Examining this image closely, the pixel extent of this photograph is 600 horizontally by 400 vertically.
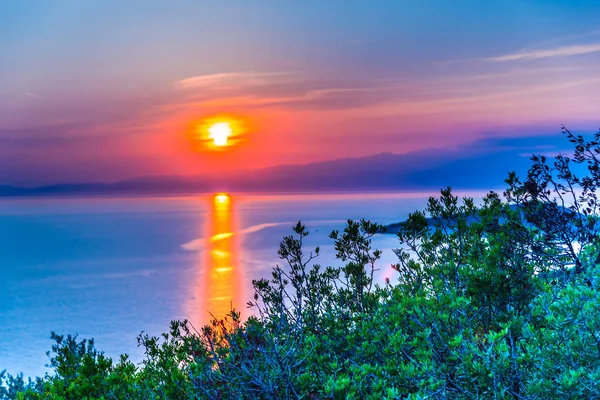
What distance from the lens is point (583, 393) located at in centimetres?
617

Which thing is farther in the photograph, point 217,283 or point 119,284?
point 119,284

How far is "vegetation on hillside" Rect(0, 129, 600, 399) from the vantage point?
6770 millimetres

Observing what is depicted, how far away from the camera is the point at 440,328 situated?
8898 millimetres

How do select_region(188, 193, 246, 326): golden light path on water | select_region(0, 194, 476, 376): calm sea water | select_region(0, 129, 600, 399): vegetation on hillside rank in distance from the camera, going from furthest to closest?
select_region(188, 193, 246, 326): golden light path on water → select_region(0, 194, 476, 376): calm sea water → select_region(0, 129, 600, 399): vegetation on hillside

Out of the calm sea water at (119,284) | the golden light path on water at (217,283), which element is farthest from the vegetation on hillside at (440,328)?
the calm sea water at (119,284)

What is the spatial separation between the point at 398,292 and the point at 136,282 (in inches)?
3084

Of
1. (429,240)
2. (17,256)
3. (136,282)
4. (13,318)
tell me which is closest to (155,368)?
(429,240)

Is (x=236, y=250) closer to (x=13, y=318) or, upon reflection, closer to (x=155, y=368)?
(x=13, y=318)

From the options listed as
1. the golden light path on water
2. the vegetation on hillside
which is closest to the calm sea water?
the golden light path on water

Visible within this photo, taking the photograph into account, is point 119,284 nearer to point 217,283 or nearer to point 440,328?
point 217,283

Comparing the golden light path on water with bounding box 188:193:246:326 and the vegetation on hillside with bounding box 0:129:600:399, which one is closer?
the vegetation on hillside with bounding box 0:129:600:399

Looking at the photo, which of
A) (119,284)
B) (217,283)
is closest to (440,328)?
(217,283)

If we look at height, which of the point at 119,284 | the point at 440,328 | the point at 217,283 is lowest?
the point at 440,328

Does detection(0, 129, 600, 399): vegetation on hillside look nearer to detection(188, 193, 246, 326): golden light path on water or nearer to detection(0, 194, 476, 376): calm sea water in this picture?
detection(188, 193, 246, 326): golden light path on water
